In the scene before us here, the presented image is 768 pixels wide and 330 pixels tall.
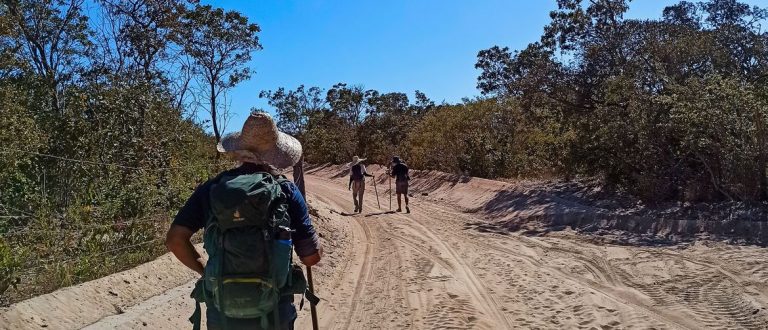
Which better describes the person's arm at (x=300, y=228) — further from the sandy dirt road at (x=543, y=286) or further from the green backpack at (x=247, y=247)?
the sandy dirt road at (x=543, y=286)

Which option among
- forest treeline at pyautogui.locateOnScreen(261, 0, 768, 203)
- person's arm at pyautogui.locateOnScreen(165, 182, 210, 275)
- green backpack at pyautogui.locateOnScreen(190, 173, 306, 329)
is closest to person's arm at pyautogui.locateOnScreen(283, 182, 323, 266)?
green backpack at pyautogui.locateOnScreen(190, 173, 306, 329)

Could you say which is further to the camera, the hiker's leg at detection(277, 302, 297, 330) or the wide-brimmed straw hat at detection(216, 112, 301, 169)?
the wide-brimmed straw hat at detection(216, 112, 301, 169)

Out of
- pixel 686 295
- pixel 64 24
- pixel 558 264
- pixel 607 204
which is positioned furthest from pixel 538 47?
pixel 64 24

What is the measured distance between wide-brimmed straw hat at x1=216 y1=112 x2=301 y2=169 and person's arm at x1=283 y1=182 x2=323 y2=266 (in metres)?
0.32

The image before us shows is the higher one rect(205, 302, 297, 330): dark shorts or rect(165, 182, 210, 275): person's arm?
rect(165, 182, 210, 275): person's arm

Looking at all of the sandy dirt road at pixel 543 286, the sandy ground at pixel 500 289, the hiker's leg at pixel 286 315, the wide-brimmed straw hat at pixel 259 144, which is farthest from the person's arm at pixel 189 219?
the sandy dirt road at pixel 543 286

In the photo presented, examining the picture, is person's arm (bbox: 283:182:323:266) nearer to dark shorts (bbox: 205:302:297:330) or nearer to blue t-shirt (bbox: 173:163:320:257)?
blue t-shirt (bbox: 173:163:320:257)

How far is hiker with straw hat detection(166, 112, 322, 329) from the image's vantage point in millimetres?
2518

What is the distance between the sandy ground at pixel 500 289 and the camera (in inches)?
226

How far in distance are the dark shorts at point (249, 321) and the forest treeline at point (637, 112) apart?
10.8 meters

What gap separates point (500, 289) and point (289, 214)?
17.1 ft

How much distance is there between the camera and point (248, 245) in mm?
2527

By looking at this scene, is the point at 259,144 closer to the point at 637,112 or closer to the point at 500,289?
the point at 500,289

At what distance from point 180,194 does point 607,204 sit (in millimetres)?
9955
